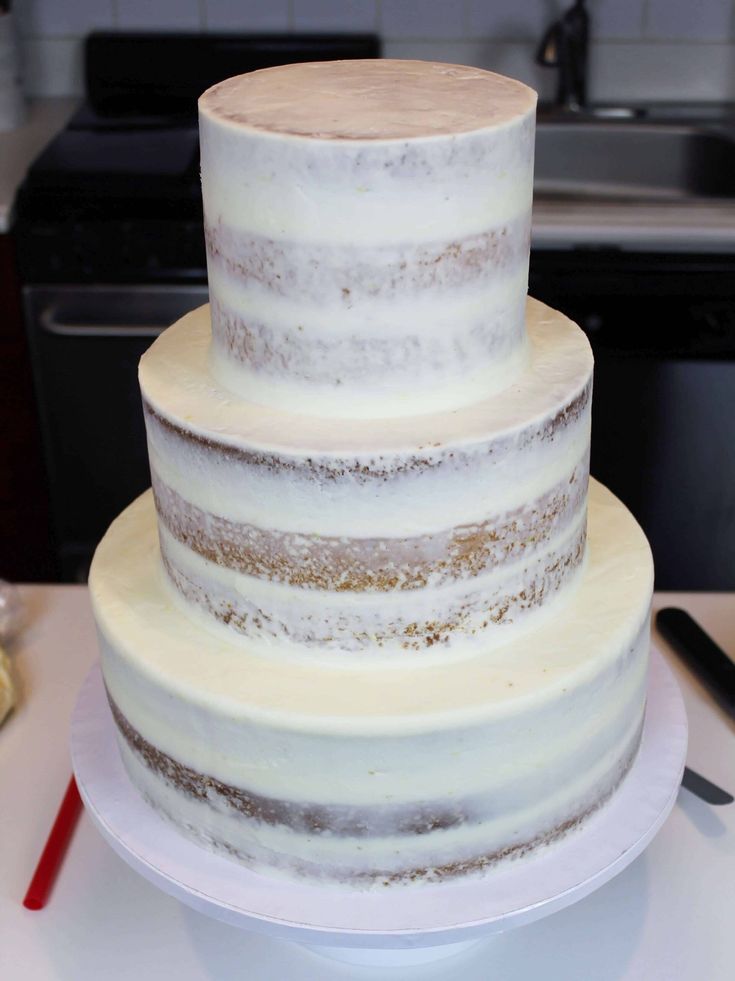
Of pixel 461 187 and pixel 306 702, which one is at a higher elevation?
pixel 461 187

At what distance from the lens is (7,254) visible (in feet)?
7.20

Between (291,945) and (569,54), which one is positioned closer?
(291,945)

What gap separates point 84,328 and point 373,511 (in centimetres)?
151

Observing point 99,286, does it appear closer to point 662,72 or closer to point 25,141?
point 25,141

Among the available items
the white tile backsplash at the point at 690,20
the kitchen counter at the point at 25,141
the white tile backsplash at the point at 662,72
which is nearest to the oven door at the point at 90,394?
the kitchen counter at the point at 25,141

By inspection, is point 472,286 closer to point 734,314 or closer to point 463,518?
point 463,518

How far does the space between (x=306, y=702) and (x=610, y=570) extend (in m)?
0.31

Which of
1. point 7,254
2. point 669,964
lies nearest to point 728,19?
point 7,254

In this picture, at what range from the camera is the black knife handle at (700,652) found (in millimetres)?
1251

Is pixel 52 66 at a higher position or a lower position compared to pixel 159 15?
lower

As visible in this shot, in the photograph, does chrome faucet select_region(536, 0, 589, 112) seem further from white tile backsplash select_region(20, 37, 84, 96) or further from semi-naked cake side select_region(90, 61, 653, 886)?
semi-naked cake side select_region(90, 61, 653, 886)

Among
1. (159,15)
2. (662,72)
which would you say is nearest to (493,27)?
(662,72)

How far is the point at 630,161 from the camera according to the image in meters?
2.71

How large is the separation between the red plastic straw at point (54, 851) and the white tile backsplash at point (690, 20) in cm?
223
